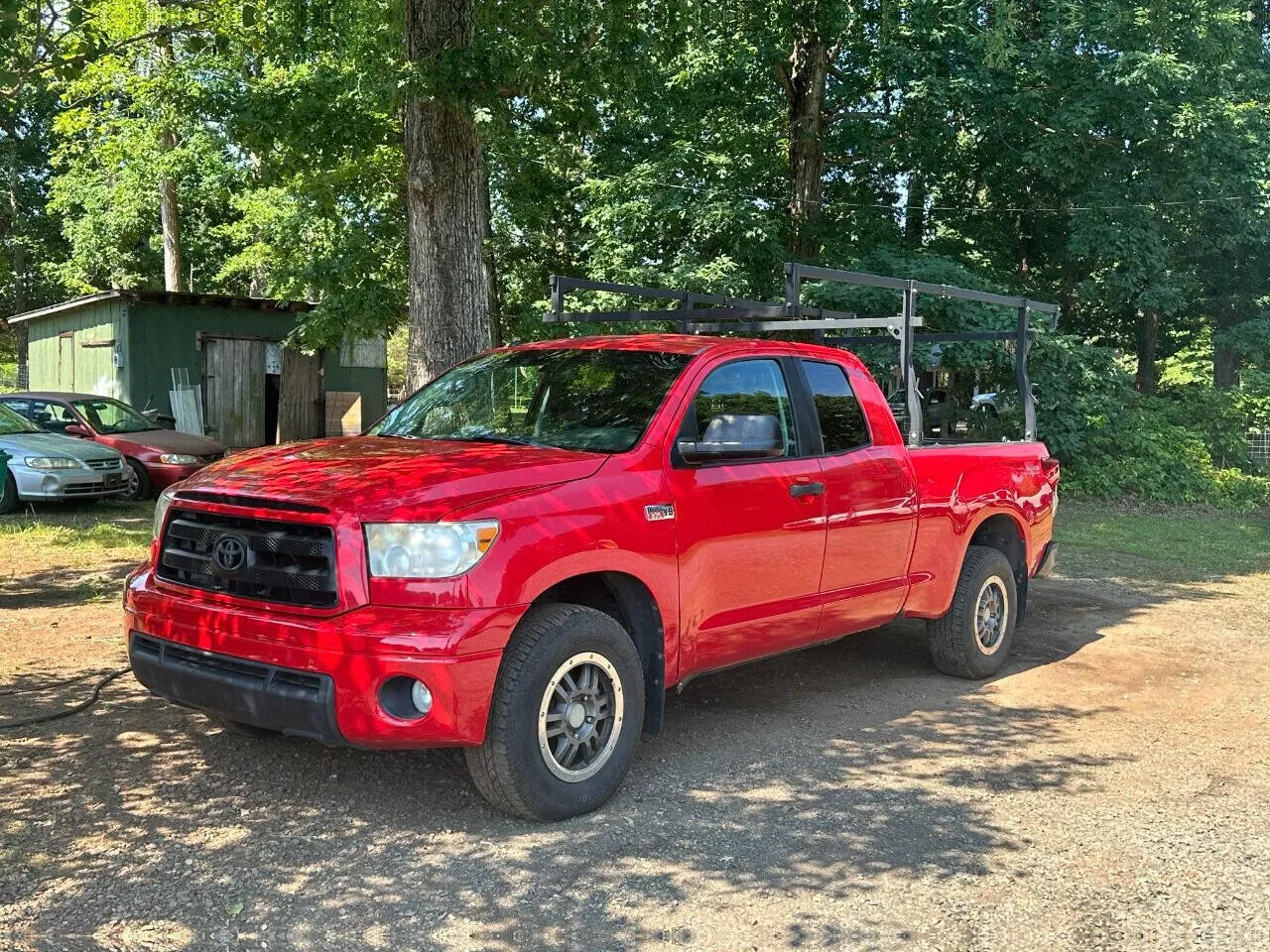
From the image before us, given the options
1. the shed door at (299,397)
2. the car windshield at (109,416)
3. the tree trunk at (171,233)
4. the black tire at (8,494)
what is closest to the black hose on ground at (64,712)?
the black tire at (8,494)

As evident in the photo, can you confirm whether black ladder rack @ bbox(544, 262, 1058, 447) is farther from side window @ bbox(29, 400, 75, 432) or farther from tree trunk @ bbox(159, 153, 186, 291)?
tree trunk @ bbox(159, 153, 186, 291)

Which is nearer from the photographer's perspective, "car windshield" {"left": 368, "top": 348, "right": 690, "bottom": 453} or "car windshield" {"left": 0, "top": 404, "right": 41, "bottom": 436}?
"car windshield" {"left": 368, "top": 348, "right": 690, "bottom": 453}

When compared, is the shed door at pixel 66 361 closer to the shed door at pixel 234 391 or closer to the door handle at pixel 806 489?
the shed door at pixel 234 391

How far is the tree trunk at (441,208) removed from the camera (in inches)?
370

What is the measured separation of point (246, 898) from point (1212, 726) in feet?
16.1

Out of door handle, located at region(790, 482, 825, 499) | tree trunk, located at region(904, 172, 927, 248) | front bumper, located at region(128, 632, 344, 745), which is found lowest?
front bumper, located at region(128, 632, 344, 745)

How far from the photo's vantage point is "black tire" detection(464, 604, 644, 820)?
167 inches

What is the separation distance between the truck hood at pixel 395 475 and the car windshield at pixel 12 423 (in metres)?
11.0

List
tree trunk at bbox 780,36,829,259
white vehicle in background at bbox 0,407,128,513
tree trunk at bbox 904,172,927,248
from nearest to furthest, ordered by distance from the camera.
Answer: white vehicle in background at bbox 0,407,128,513 → tree trunk at bbox 780,36,829,259 → tree trunk at bbox 904,172,927,248

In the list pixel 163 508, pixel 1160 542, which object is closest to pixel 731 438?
pixel 163 508

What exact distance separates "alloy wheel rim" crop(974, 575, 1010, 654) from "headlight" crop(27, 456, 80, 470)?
35.9 ft

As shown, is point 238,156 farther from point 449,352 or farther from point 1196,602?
point 1196,602

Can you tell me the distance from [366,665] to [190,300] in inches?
779

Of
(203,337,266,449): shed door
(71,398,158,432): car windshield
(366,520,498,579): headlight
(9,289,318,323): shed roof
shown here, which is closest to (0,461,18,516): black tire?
(71,398,158,432): car windshield
